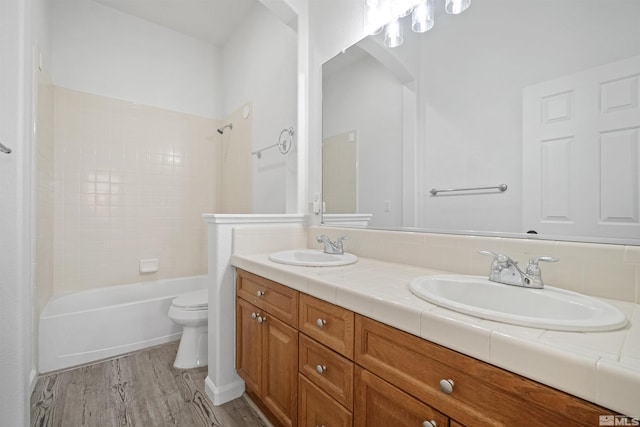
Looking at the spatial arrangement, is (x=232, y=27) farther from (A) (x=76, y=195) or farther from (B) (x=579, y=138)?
(B) (x=579, y=138)

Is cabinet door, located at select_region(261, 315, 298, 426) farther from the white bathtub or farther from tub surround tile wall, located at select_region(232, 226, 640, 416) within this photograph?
the white bathtub

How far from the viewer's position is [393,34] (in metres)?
1.44

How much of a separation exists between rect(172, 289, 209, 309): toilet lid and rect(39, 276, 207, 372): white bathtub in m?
0.31

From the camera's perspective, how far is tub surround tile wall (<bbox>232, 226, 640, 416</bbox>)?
0.45 meters

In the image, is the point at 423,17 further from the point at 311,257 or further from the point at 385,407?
Result: the point at 385,407

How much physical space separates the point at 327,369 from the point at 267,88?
2246 millimetres

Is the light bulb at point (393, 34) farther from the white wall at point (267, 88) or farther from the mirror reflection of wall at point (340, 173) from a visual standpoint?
the white wall at point (267, 88)

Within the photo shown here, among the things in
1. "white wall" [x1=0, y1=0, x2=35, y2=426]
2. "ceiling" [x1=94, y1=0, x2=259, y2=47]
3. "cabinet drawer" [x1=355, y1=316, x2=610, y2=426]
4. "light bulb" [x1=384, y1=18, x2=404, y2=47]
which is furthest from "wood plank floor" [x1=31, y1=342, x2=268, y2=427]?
"ceiling" [x1=94, y1=0, x2=259, y2=47]

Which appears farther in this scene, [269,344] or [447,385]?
[269,344]

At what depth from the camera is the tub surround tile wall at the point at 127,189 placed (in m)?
2.42

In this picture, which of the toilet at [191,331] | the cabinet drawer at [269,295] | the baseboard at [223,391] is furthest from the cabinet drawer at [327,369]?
the toilet at [191,331]

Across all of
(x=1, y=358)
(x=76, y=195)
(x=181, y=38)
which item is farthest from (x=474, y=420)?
(x=181, y=38)

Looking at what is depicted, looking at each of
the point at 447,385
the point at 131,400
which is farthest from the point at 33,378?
the point at 447,385

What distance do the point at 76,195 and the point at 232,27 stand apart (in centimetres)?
219
